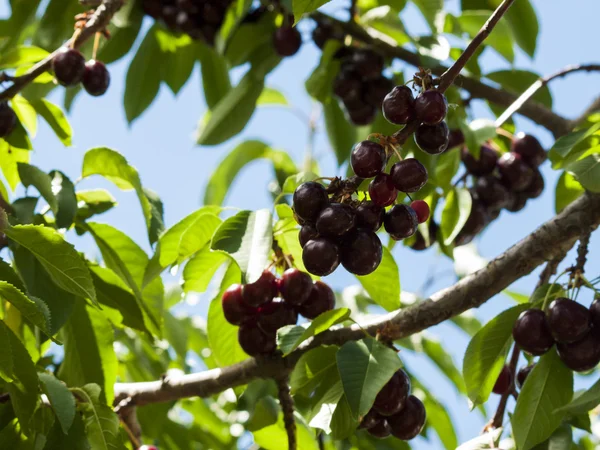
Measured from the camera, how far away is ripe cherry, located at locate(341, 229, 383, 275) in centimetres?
143

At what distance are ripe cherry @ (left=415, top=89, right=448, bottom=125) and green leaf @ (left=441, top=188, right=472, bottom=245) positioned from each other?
1.01 meters

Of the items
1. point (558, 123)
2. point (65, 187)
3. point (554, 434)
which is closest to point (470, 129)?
point (558, 123)

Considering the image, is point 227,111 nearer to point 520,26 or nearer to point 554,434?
point 520,26

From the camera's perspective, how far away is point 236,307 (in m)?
1.97

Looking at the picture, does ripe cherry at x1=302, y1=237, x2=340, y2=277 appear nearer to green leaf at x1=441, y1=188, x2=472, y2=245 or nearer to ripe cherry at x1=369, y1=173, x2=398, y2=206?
ripe cherry at x1=369, y1=173, x2=398, y2=206

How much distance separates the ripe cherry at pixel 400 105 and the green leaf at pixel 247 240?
42 cm

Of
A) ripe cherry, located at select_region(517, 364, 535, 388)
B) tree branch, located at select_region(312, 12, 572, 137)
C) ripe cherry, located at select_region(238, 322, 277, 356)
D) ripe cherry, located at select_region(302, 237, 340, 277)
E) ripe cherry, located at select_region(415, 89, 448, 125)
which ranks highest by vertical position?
tree branch, located at select_region(312, 12, 572, 137)

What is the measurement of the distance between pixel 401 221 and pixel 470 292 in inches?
23.0

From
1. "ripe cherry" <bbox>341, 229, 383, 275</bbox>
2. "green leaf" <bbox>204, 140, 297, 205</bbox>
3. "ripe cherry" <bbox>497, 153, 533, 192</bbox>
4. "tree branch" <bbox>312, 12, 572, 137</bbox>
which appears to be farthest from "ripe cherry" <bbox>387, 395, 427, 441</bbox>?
"green leaf" <bbox>204, 140, 297, 205</bbox>

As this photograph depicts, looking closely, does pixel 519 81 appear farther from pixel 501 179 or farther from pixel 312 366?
pixel 312 366

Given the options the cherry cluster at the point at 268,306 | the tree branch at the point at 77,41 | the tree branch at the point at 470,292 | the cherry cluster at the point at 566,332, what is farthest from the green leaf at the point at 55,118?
the cherry cluster at the point at 566,332

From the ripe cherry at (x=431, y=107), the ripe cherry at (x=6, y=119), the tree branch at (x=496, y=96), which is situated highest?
the tree branch at (x=496, y=96)

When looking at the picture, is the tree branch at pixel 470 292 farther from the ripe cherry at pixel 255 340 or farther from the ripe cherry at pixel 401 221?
the ripe cherry at pixel 401 221

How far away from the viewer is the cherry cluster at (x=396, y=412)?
1827mm
